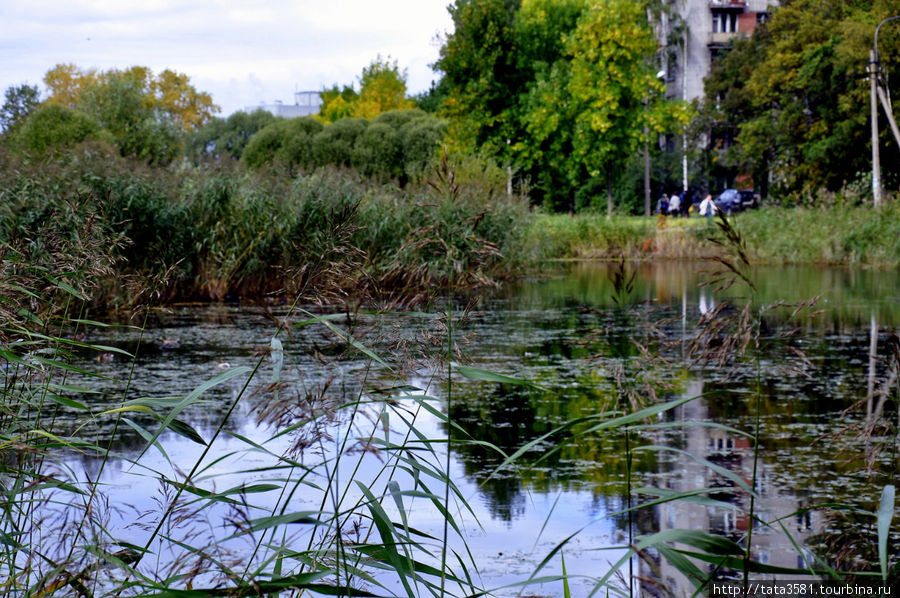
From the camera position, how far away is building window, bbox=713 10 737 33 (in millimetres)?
59625

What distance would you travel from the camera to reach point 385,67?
208ft

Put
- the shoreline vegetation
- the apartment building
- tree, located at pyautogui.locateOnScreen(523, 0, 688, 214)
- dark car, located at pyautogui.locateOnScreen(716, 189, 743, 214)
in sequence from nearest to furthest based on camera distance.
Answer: the shoreline vegetation
tree, located at pyautogui.locateOnScreen(523, 0, 688, 214)
dark car, located at pyautogui.locateOnScreen(716, 189, 743, 214)
the apartment building

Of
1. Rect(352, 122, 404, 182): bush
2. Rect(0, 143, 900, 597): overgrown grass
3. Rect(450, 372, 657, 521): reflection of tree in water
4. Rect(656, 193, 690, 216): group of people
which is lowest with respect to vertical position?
Rect(450, 372, 657, 521): reflection of tree in water

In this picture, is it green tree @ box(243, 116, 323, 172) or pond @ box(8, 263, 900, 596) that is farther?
green tree @ box(243, 116, 323, 172)

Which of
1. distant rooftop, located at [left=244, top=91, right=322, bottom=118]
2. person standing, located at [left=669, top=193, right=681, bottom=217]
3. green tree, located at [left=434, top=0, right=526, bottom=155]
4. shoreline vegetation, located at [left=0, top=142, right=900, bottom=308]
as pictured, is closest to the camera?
shoreline vegetation, located at [left=0, top=142, right=900, bottom=308]

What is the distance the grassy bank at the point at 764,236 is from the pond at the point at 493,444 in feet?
38.0

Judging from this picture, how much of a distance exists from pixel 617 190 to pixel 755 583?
45.4 metres

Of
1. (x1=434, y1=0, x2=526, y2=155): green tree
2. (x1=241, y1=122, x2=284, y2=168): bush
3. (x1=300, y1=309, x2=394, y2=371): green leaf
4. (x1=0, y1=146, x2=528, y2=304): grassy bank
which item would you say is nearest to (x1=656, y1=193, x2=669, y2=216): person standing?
(x1=434, y1=0, x2=526, y2=155): green tree

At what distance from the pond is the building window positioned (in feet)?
172

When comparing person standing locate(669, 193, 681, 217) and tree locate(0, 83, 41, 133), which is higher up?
tree locate(0, 83, 41, 133)

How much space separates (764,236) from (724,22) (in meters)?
39.4

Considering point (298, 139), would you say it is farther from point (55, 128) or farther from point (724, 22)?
point (724, 22)

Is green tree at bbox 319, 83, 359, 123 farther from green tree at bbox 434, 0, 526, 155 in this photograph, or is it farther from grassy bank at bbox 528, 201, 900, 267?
grassy bank at bbox 528, 201, 900, 267

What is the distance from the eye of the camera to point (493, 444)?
12.4 feet
